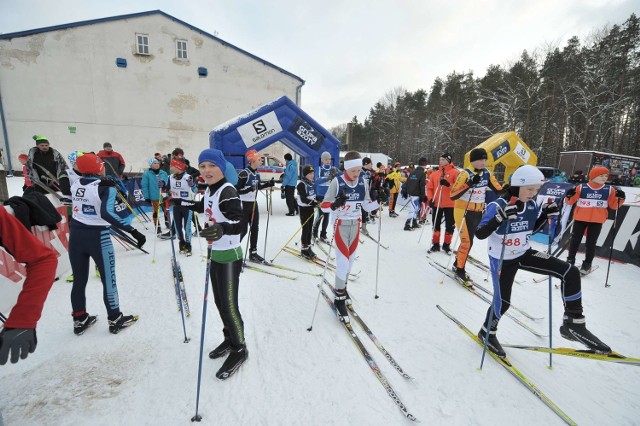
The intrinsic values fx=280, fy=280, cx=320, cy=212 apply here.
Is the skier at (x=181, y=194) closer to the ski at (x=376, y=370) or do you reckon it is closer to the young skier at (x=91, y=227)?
the young skier at (x=91, y=227)

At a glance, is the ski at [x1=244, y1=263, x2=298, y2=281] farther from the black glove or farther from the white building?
the white building

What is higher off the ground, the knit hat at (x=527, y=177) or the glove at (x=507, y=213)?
the knit hat at (x=527, y=177)

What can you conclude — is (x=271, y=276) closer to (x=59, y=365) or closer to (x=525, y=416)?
(x=59, y=365)

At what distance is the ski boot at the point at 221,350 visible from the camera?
10.1 feet

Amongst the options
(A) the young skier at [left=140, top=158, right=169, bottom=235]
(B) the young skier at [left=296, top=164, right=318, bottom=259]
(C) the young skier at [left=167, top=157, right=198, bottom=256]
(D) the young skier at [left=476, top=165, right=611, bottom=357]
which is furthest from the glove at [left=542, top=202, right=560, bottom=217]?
(A) the young skier at [left=140, top=158, right=169, bottom=235]

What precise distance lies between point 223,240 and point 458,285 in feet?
14.6

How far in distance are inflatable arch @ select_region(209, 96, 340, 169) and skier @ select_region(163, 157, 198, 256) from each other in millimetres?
4303

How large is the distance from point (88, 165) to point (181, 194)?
9.42ft

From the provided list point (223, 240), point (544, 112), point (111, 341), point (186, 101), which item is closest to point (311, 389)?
point (223, 240)

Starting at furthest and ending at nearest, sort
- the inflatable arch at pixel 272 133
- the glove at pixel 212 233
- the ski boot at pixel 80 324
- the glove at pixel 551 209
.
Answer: the inflatable arch at pixel 272 133, the ski boot at pixel 80 324, the glove at pixel 551 209, the glove at pixel 212 233

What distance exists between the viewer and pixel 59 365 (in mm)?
2934

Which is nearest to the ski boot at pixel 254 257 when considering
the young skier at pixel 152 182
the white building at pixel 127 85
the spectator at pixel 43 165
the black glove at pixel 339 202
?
the black glove at pixel 339 202

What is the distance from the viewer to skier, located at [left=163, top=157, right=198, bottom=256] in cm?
580

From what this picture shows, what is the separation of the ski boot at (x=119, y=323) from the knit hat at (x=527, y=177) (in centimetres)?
494
